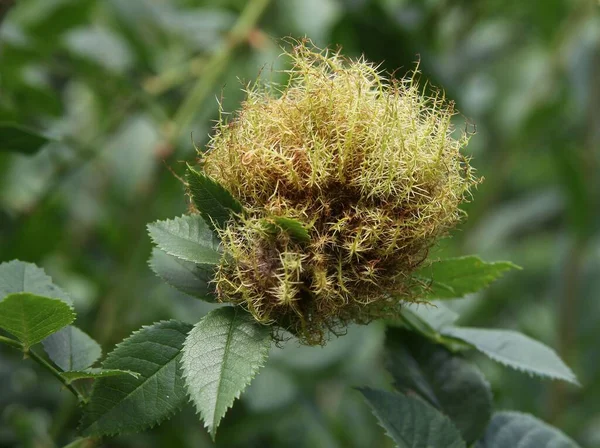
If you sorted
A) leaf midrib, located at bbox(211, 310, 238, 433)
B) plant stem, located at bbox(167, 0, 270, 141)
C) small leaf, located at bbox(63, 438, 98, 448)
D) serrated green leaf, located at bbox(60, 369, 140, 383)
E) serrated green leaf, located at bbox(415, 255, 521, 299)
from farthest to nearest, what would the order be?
plant stem, located at bbox(167, 0, 270, 141) → serrated green leaf, located at bbox(415, 255, 521, 299) → small leaf, located at bbox(63, 438, 98, 448) → serrated green leaf, located at bbox(60, 369, 140, 383) → leaf midrib, located at bbox(211, 310, 238, 433)

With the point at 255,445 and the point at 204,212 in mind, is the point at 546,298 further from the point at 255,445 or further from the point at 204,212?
the point at 204,212

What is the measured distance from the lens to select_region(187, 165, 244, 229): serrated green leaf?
120cm

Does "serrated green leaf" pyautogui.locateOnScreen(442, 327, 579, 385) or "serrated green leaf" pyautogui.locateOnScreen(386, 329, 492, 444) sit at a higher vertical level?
"serrated green leaf" pyautogui.locateOnScreen(442, 327, 579, 385)

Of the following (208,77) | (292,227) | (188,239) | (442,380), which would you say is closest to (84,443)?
(188,239)

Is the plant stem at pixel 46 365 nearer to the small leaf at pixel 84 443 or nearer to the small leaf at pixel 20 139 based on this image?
the small leaf at pixel 84 443

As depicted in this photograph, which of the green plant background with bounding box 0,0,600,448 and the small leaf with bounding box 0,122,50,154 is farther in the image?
the green plant background with bounding box 0,0,600,448

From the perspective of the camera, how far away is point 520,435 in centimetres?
151

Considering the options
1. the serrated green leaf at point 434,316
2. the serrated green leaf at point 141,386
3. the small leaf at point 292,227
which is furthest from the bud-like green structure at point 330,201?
the serrated green leaf at point 434,316

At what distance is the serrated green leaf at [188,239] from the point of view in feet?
3.95

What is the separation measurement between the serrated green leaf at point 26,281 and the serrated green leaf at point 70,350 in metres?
0.07

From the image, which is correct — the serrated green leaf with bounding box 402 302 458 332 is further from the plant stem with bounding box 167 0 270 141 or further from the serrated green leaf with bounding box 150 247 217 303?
the plant stem with bounding box 167 0 270 141

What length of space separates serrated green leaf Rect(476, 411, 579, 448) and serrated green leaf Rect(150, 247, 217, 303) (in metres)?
0.65

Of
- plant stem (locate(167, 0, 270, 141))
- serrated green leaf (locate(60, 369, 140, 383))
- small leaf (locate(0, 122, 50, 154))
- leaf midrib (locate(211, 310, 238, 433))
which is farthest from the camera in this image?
plant stem (locate(167, 0, 270, 141))

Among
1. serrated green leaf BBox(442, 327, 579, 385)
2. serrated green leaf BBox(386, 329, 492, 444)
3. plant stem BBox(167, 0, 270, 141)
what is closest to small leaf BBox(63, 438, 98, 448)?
serrated green leaf BBox(386, 329, 492, 444)
